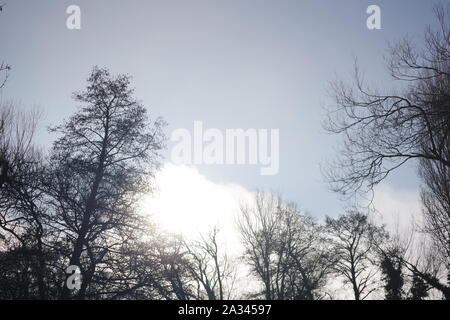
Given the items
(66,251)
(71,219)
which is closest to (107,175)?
(71,219)

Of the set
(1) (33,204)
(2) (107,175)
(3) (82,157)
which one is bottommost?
(1) (33,204)

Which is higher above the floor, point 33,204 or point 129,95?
point 129,95

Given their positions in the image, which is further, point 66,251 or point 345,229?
point 345,229

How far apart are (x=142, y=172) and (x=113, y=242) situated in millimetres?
2893

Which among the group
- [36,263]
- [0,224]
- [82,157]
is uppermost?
[82,157]

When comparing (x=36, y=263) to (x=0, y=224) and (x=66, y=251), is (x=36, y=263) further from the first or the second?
(x=0, y=224)

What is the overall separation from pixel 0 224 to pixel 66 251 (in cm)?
215
